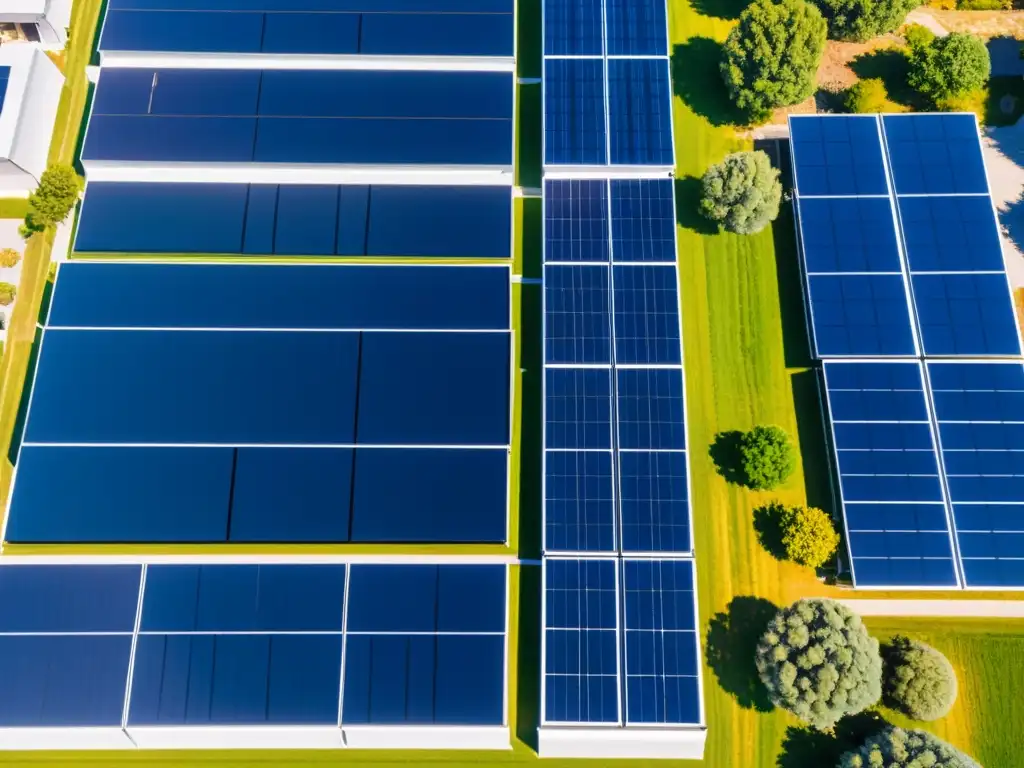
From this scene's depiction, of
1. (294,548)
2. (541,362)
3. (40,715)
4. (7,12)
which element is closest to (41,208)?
(7,12)

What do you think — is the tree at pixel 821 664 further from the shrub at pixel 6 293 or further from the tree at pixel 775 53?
the shrub at pixel 6 293

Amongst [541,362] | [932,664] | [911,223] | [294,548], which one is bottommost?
[932,664]

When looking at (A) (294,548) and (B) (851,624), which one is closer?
(B) (851,624)

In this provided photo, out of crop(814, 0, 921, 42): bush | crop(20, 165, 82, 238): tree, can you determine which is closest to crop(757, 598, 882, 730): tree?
crop(814, 0, 921, 42): bush

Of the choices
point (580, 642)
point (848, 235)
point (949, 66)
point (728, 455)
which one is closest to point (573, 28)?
point (848, 235)

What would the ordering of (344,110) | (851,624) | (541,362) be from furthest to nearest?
1. (344,110)
2. (541,362)
3. (851,624)

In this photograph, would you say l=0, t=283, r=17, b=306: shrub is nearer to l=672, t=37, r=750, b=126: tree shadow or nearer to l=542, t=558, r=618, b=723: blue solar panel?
l=542, t=558, r=618, b=723: blue solar panel

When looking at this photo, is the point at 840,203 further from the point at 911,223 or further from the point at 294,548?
the point at 294,548
